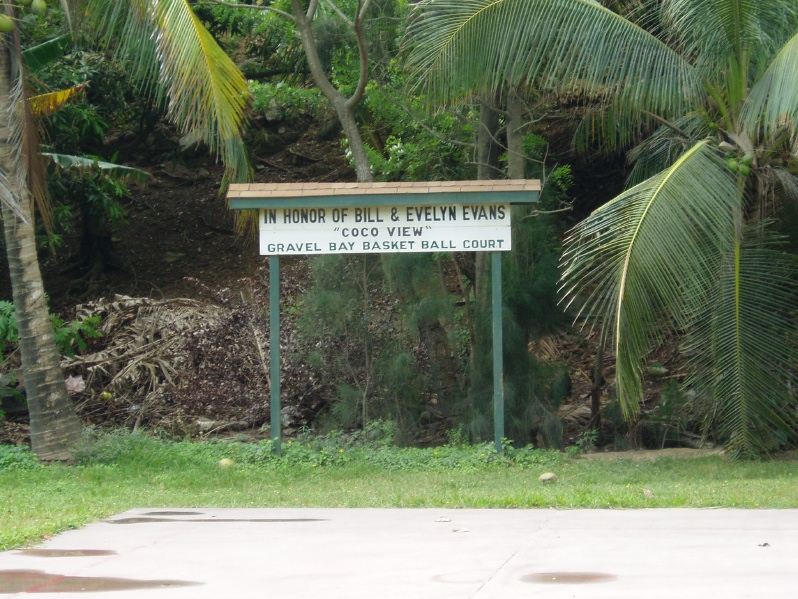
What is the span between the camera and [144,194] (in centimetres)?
2080

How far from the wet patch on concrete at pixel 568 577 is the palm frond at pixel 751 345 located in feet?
17.4

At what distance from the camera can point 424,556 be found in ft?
18.5

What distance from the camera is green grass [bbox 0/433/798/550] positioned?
7.40m

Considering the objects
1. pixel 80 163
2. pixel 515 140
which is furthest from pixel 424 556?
pixel 80 163

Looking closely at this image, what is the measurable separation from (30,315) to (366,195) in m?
3.90

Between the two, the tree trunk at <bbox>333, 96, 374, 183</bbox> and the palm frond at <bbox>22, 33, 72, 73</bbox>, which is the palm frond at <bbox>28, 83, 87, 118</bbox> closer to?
the palm frond at <bbox>22, 33, 72, 73</bbox>

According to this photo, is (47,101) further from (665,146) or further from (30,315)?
(665,146)

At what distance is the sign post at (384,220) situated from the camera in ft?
32.9

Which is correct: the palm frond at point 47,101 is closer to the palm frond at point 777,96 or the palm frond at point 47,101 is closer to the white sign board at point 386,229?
the white sign board at point 386,229

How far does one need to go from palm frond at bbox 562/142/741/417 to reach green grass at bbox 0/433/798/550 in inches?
44.3

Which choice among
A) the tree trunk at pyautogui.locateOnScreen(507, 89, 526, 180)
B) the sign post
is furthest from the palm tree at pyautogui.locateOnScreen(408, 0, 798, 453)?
the tree trunk at pyautogui.locateOnScreen(507, 89, 526, 180)

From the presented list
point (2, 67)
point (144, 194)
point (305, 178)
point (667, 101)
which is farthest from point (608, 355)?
point (144, 194)

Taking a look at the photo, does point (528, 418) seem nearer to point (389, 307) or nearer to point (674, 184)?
point (389, 307)

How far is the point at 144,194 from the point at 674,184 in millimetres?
14540
